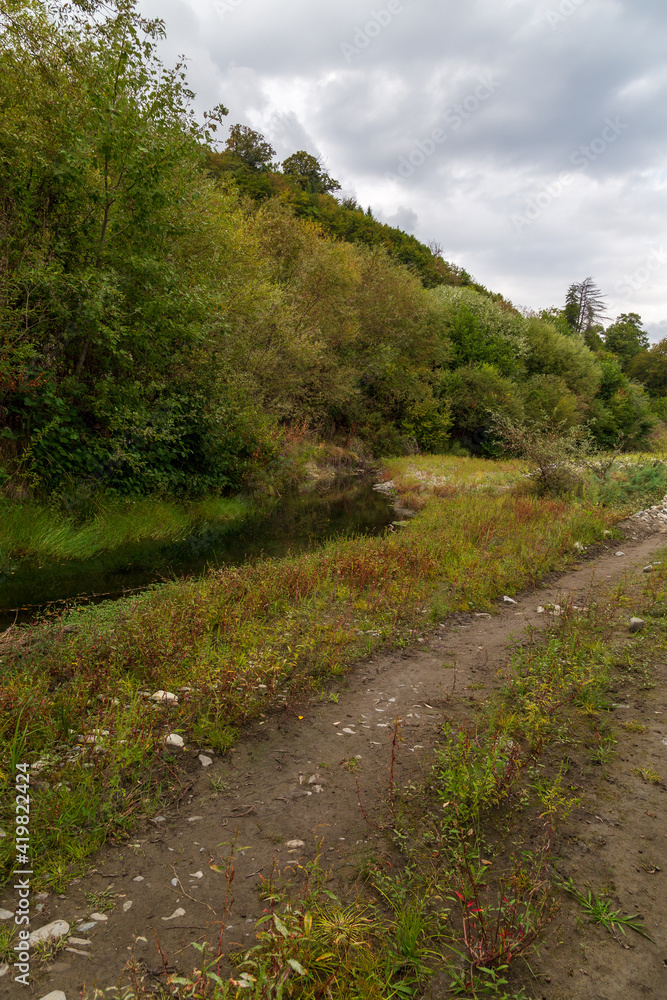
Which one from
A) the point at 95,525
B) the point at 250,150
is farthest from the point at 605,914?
the point at 250,150

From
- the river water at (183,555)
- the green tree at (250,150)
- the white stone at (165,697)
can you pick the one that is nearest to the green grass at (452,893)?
the white stone at (165,697)

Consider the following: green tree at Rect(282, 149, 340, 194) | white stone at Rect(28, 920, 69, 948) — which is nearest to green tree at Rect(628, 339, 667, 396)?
green tree at Rect(282, 149, 340, 194)

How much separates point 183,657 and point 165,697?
810 mm

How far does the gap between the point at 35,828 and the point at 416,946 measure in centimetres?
263

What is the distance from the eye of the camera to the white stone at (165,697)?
16.7 ft

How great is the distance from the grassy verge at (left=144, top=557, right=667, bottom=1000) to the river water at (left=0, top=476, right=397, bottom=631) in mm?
5653

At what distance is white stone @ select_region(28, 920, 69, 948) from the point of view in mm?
2842

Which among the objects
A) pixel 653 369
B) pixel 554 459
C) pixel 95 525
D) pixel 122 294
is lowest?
pixel 95 525

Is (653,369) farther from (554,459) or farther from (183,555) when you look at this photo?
(183,555)

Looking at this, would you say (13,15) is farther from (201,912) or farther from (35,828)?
(201,912)

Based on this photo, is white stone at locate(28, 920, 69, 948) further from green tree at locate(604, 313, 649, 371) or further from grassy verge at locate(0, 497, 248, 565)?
green tree at locate(604, 313, 649, 371)

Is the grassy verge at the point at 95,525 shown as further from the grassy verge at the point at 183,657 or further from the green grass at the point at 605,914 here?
the green grass at the point at 605,914

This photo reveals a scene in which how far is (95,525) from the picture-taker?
12305 mm

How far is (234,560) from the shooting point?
475 inches
